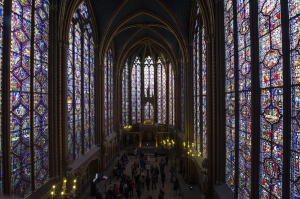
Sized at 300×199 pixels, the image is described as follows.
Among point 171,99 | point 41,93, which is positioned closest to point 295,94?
point 41,93

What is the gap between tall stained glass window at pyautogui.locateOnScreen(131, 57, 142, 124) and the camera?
29.8 metres

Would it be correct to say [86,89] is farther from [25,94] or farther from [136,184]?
[136,184]

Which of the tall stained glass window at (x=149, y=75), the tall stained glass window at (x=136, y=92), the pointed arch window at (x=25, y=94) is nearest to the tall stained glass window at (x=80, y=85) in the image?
the pointed arch window at (x=25, y=94)

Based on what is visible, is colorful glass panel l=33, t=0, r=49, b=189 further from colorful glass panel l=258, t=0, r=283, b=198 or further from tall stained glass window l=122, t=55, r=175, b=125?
tall stained glass window l=122, t=55, r=175, b=125

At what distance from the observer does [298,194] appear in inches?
179

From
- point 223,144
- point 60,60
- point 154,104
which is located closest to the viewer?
point 223,144

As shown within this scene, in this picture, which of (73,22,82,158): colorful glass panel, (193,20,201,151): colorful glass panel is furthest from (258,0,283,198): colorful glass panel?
(73,22,82,158): colorful glass panel

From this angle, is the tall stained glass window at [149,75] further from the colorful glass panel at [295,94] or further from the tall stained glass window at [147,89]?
the colorful glass panel at [295,94]

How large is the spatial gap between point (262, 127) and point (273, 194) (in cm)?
183

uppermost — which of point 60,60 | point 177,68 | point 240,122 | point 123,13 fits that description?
point 123,13

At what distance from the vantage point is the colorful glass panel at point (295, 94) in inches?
179

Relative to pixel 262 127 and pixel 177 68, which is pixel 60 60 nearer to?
pixel 262 127

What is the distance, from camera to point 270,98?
5609mm

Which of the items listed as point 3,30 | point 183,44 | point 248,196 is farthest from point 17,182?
point 183,44
